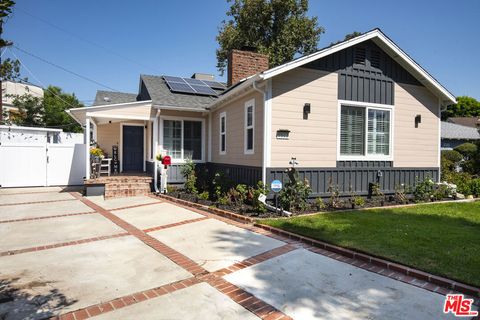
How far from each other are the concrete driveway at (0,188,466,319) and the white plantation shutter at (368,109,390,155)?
5.30 m

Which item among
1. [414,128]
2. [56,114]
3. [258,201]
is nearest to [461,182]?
[414,128]

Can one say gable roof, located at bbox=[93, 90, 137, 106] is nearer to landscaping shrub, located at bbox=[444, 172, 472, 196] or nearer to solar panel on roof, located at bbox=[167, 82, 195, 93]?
solar panel on roof, located at bbox=[167, 82, 195, 93]

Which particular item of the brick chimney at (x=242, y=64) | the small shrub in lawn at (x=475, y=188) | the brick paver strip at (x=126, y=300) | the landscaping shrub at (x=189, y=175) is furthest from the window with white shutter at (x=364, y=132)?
the brick paver strip at (x=126, y=300)

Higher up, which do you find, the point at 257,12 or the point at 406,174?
the point at 257,12

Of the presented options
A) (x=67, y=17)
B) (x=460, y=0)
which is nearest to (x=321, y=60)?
(x=460, y=0)

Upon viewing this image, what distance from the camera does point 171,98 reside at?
1233 centimetres

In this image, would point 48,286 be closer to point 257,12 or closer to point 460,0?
point 460,0

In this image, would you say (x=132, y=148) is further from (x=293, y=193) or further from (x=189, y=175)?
(x=293, y=193)

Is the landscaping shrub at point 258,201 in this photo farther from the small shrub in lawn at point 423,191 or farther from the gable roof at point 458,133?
the gable roof at point 458,133

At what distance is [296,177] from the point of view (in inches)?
299

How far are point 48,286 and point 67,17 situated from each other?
1899 centimetres

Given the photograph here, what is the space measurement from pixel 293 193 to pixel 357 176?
9.04 ft

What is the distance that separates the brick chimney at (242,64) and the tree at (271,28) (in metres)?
12.8

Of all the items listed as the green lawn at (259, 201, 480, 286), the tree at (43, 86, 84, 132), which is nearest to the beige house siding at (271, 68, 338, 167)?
the green lawn at (259, 201, 480, 286)
